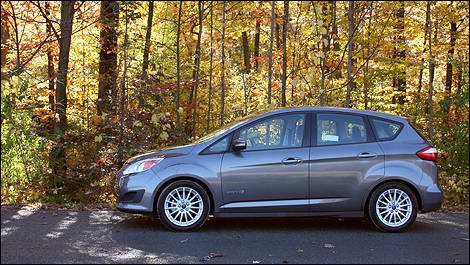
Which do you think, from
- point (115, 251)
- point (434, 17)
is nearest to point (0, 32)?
point (115, 251)

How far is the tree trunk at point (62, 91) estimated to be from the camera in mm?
11609

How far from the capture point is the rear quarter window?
7816 millimetres

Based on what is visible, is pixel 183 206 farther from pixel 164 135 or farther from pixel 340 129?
pixel 164 135

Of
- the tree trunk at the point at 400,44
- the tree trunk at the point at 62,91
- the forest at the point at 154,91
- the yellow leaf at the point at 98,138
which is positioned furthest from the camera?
the tree trunk at the point at 400,44

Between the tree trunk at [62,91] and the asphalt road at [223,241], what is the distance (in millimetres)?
2859

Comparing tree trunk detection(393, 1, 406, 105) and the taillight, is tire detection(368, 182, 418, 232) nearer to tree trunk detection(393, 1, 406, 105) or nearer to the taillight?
the taillight

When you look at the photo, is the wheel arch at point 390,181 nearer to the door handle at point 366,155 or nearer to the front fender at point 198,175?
the door handle at point 366,155

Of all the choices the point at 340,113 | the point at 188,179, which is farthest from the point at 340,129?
the point at 188,179

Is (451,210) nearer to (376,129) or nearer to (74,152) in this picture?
(376,129)

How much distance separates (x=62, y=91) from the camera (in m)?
13.4

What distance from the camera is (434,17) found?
723 inches

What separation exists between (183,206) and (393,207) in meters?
3.06

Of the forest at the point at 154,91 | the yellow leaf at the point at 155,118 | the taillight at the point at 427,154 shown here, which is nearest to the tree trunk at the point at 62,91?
the forest at the point at 154,91

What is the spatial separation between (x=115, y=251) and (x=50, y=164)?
581cm
